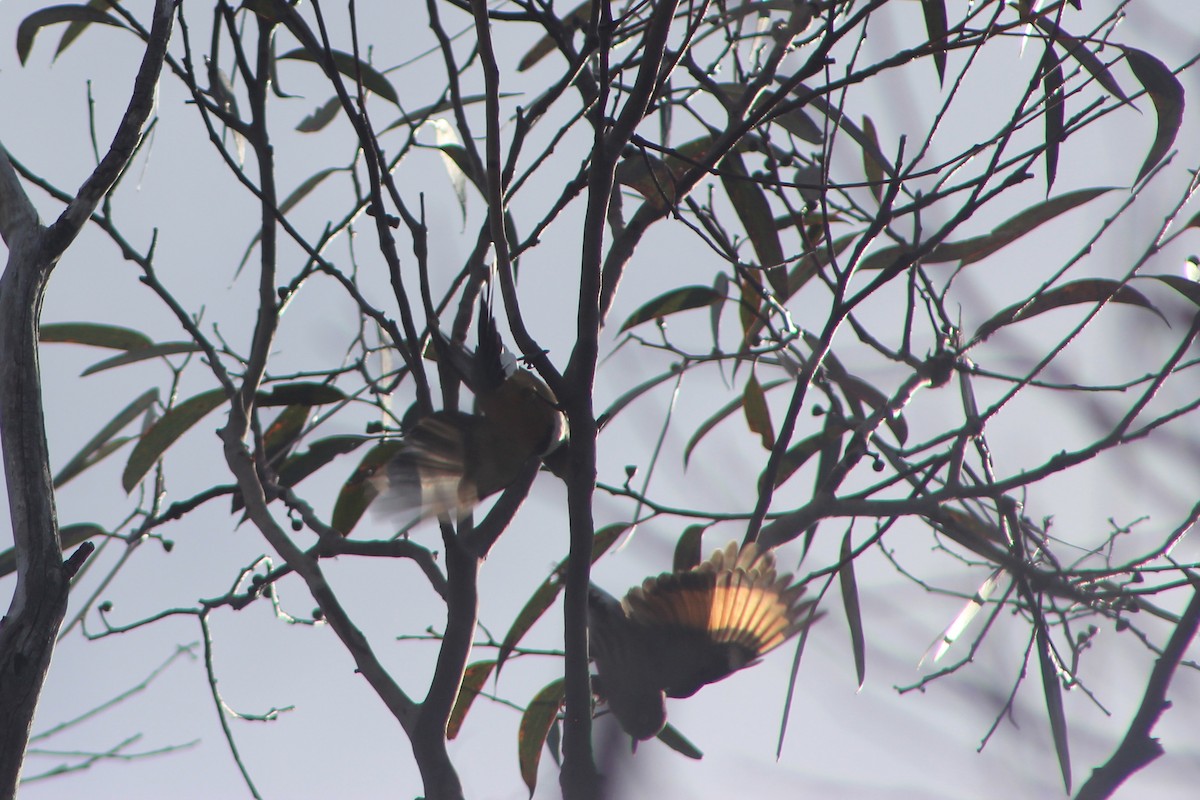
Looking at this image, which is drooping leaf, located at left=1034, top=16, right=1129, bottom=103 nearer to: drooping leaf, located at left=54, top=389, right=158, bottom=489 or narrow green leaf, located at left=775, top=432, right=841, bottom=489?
narrow green leaf, located at left=775, top=432, right=841, bottom=489

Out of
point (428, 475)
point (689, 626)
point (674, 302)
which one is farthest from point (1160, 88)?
point (428, 475)

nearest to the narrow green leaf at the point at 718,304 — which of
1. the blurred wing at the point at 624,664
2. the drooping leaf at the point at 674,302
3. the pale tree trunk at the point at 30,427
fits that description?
the drooping leaf at the point at 674,302

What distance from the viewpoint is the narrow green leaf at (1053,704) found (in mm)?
975

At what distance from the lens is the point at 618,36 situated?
1250mm

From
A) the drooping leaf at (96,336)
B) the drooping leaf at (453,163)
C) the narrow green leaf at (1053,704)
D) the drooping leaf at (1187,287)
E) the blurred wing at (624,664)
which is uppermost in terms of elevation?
the drooping leaf at (453,163)

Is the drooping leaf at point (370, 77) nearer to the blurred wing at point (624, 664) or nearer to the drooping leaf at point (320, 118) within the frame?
the drooping leaf at point (320, 118)

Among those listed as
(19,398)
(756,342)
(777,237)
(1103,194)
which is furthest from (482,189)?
(1103,194)

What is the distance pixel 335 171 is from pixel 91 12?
1.07ft

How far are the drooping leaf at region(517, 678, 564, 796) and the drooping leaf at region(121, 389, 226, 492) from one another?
21.9 inches

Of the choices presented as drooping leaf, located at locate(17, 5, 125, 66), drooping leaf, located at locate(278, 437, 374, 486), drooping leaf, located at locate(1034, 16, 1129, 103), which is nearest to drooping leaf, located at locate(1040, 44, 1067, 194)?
drooping leaf, located at locate(1034, 16, 1129, 103)

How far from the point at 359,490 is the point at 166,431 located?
256 millimetres

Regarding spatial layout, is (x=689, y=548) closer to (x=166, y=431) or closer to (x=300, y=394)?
(x=300, y=394)

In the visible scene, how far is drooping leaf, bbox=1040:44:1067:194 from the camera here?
983mm

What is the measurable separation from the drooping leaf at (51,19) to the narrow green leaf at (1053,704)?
46.6 inches
